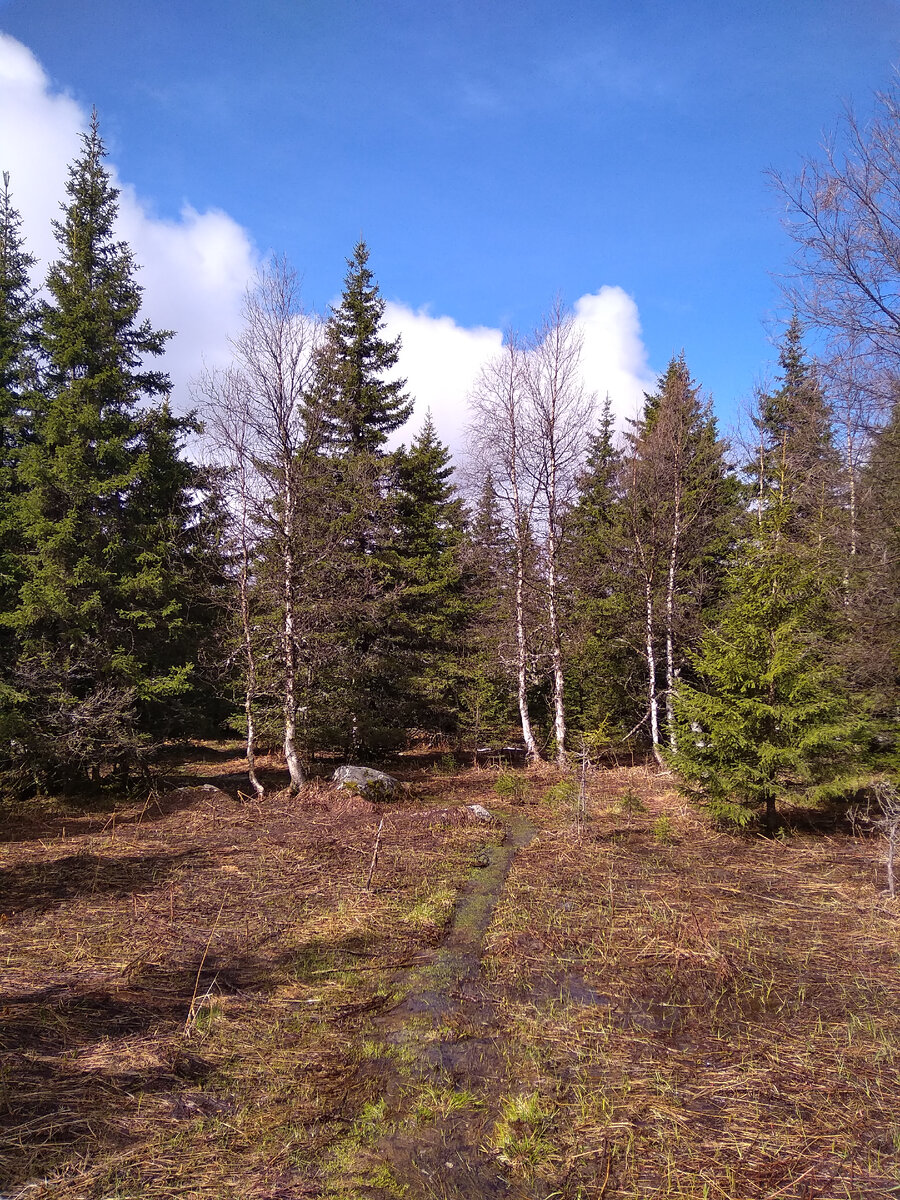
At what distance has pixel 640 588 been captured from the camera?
18.5 meters

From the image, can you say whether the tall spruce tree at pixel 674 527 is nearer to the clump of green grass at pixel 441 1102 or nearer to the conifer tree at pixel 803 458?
the conifer tree at pixel 803 458

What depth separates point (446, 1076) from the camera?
398 cm

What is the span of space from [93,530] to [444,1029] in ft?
38.6

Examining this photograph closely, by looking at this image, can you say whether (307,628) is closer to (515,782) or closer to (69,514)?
(69,514)

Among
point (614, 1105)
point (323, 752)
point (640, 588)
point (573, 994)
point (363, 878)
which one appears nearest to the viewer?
point (614, 1105)

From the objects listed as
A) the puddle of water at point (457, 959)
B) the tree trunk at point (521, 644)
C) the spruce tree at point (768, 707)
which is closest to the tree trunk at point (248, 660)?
the puddle of water at point (457, 959)

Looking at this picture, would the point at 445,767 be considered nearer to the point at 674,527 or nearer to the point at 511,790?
Result: the point at 511,790

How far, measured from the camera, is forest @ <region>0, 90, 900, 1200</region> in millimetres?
3498

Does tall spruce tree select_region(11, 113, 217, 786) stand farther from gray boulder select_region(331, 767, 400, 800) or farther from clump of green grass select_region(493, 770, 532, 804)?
clump of green grass select_region(493, 770, 532, 804)

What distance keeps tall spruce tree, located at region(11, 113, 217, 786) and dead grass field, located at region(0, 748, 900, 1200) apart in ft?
12.6

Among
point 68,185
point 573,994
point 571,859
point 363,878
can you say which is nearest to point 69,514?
point 68,185

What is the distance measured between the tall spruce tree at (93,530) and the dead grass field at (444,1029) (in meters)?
3.83

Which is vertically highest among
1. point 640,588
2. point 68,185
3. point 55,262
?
point 68,185

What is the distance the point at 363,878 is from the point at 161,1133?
4801mm
